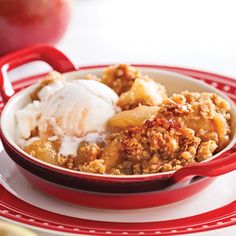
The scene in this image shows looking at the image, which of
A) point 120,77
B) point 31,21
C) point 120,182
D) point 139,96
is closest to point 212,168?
point 120,182

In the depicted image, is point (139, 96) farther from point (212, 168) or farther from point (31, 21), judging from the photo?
point (31, 21)

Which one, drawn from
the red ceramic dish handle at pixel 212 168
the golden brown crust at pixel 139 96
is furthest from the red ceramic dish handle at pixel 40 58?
the red ceramic dish handle at pixel 212 168

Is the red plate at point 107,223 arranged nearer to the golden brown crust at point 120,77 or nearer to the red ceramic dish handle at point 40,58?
the golden brown crust at point 120,77

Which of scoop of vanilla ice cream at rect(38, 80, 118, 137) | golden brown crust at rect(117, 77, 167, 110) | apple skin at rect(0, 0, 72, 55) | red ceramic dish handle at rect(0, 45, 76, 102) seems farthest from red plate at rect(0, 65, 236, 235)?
apple skin at rect(0, 0, 72, 55)

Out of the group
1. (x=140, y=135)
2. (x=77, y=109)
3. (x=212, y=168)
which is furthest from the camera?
(x=77, y=109)

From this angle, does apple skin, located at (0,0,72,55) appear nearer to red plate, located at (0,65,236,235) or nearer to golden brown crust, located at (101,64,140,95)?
golden brown crust, located at (101,64,140,95)

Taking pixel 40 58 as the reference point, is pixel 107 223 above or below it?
below
